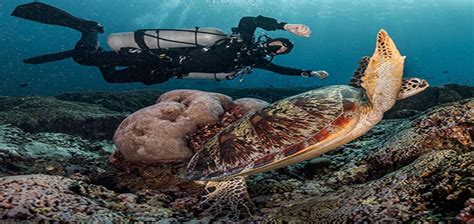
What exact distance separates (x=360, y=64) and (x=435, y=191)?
2.59 metres

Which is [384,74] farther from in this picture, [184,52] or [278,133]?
[184,52]

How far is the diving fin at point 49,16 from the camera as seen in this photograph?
28.2ft

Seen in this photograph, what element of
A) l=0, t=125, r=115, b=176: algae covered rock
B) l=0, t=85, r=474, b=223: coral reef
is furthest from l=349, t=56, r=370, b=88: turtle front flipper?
l=0, t=125, r=115, b=176: algae covered rock

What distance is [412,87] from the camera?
3254mm

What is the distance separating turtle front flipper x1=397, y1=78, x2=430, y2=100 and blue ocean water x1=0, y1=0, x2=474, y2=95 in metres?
40.5

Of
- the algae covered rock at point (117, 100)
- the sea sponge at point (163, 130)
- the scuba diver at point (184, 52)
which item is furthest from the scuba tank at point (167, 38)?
the sea sponge at point (163, 130)

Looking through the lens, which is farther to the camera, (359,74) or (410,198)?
(359,74)

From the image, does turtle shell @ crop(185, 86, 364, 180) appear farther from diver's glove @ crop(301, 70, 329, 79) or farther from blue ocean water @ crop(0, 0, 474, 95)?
blue ocean water @ crop(0, 0, 474, 95)

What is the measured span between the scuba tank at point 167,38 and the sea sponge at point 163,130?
356 centimetres

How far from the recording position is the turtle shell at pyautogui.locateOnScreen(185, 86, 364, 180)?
9.58 feet

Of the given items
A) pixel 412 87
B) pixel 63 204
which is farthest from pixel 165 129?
pixel 412 87

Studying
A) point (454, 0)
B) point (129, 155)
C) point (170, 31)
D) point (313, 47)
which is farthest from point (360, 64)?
point (313, 47)

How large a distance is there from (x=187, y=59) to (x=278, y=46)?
7.80 ft

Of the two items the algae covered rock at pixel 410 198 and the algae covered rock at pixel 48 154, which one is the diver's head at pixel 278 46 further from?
the algae covered rock at pixel 410 198
